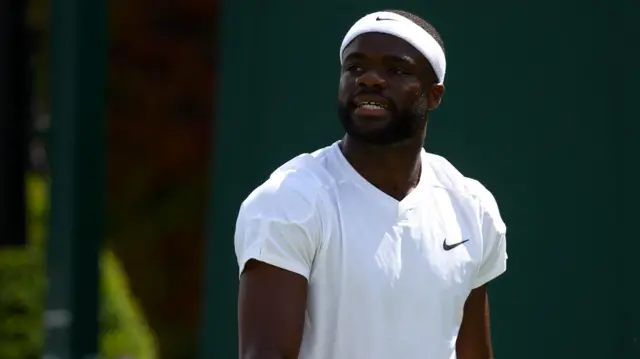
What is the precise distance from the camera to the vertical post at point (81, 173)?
4.92 meters

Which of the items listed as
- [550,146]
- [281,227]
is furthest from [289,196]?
[550,146]

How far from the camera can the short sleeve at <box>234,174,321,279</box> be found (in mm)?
3008

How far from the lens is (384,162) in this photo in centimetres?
329

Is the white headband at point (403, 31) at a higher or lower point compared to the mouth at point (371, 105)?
higher

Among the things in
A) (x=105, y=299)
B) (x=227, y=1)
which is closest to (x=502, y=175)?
(x=227, y=1)

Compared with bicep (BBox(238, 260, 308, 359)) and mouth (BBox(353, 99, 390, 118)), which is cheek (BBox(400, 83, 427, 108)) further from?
bicep (BBox(238, 260, 308, 359))

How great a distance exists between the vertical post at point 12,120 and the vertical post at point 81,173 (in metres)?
3.84

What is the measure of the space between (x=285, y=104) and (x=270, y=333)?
212cm

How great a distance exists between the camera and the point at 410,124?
3256mm

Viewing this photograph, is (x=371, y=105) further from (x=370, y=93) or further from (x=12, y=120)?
(x=12, y=120)

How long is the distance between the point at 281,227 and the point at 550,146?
1.75 meters

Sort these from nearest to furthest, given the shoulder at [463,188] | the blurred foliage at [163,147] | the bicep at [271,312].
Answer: the bicep at [271,312]
the shoulder at [463,188]
the blurred foliage at [163,147]

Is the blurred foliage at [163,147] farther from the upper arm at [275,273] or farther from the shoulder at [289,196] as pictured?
the upper arm at [275,273]

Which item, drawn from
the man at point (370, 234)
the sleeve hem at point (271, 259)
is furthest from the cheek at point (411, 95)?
the sleeve hem at point (271, 259)
